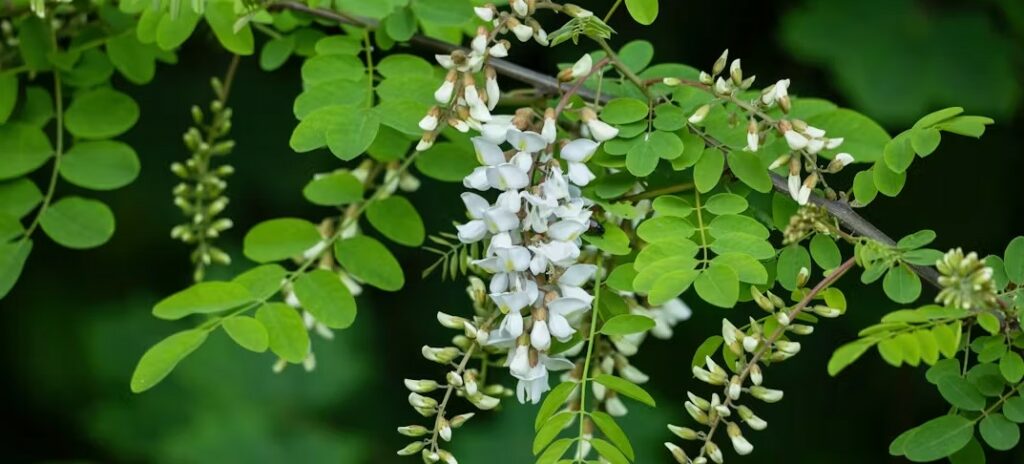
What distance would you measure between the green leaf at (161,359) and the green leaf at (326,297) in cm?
14

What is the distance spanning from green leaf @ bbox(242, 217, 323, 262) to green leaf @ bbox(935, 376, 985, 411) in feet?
2.73

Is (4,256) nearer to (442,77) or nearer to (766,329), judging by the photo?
(442,77)

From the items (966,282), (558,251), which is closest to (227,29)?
(558,251)

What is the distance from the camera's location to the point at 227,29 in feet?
5.24

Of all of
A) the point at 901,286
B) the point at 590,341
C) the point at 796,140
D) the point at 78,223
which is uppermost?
the point at 796,140

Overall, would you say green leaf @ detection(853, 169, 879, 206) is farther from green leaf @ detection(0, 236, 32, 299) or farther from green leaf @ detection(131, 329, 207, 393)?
green leaf @ detection(0, 236, 32, 299)

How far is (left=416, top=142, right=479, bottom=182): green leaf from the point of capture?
5.12 ft

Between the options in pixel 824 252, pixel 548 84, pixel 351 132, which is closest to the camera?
pixel 824 252

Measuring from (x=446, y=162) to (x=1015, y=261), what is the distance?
2.37ft

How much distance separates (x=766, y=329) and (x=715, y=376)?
0.08m

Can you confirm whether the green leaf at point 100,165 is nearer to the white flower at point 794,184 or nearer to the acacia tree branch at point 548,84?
the acacia tree branch at point 548,84

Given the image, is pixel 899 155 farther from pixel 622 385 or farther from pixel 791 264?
pixel 622 385

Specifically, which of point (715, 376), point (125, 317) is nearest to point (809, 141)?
point (715, 376)

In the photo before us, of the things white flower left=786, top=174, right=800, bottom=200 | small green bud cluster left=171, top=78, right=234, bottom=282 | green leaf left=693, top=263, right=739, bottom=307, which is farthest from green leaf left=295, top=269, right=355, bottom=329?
white flower left=786, top=174, right=800, bottom=200
